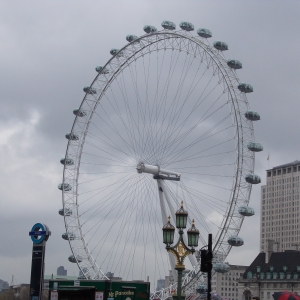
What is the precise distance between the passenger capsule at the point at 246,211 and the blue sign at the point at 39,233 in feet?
65.9

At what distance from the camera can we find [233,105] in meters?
63.2

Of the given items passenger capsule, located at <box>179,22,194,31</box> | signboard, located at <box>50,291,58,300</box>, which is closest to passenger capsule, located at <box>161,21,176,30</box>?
passenger capsule, located at <box>179,22,194,31</box>

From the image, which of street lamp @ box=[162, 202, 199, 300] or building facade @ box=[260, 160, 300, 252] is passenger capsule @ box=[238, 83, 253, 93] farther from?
building facade @ box=[260, 160, 300, 252]

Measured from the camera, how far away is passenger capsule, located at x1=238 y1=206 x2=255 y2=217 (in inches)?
2429

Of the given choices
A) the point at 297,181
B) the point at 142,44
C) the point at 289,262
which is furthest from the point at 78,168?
the point at 297,181

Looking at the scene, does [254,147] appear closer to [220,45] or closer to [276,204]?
[220,45]

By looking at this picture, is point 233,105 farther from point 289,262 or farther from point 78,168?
point 289,262

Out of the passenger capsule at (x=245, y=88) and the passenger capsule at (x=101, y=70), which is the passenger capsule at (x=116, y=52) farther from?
the passenger capsule at (x=245, y=88)

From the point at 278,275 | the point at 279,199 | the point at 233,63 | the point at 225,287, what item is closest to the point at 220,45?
the point at 233,63

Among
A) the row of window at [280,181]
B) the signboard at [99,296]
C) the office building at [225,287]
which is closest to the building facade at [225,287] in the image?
the office building at [225,287]

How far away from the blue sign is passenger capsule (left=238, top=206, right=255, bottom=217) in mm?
20101

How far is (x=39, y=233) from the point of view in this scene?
46562mm

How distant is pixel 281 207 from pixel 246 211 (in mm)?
132481

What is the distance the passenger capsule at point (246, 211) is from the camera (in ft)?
202
